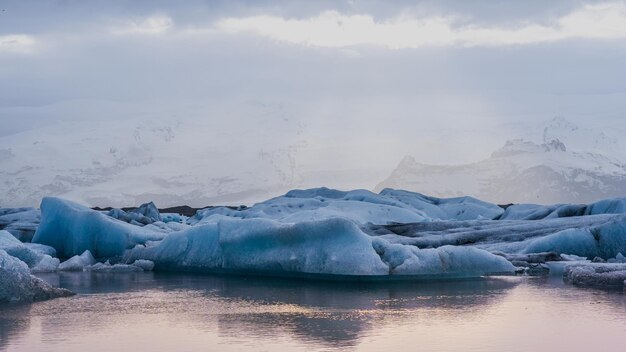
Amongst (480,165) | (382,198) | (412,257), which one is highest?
(480,165)

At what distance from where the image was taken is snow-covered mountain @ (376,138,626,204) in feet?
333

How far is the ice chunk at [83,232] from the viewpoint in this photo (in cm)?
2652

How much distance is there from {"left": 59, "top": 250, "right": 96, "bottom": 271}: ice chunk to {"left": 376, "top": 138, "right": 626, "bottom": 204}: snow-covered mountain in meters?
75.9

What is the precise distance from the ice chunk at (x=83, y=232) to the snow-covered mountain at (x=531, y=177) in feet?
245

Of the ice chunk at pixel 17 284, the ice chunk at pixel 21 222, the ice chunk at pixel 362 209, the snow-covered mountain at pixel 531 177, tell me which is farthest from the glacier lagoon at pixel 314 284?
the snow-covered mountain at pixel 531 177

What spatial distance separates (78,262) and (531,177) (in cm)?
8365

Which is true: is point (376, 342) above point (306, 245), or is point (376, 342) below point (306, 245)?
below

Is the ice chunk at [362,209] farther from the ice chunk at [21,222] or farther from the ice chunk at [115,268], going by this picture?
the ice chunk at [115,268]

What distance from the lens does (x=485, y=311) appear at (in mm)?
15938

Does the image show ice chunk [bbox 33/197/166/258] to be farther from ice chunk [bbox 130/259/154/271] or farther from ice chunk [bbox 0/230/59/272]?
ice chunk [bbox 130/259/154/271]

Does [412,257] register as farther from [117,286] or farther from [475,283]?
[117,286]

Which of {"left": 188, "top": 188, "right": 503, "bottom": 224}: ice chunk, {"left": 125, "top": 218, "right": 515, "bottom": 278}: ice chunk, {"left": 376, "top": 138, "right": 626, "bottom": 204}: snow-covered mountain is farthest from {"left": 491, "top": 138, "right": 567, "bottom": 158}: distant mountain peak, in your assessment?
{"left": 125, "top": 218, "right": 515, "bottom": 278}: ice chunk

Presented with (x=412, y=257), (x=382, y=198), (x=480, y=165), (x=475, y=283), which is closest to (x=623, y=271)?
(x=475, y=283)

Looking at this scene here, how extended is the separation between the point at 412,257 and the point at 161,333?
7.78 m
